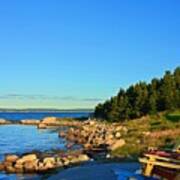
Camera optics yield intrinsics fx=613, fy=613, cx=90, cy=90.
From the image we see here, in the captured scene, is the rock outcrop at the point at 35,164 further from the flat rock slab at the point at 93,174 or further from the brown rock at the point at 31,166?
the flat rock slab at the point at 93,174

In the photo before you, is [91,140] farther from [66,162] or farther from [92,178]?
[92,178]

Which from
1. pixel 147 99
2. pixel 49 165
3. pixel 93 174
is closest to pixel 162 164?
pixel 93 174

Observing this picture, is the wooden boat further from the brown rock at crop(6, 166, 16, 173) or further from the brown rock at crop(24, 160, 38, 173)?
the brown rock at crop(6, 166, 16, 173)

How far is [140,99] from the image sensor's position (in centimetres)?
10288

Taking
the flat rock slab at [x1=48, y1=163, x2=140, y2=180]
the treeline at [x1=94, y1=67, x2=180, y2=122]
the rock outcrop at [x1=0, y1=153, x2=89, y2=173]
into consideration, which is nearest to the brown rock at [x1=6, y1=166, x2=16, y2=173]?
the rock outcrop at [x1=0, y1=153, x2=89, y2=173]

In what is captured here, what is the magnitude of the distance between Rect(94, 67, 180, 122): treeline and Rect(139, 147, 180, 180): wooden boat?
71.4 m

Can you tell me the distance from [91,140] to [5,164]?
24099mm

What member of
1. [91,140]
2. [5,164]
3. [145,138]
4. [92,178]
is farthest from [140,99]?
[92,178]

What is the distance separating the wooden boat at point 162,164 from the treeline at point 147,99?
234 feet

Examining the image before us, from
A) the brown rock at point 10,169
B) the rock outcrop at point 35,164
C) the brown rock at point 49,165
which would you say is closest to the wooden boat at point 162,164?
the rock outcrop at point 35,164

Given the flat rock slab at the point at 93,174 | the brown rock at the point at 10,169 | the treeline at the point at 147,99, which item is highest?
the treeline at the point at 147,99

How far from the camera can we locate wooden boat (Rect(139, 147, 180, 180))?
21984 mm

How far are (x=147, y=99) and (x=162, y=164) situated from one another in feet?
260

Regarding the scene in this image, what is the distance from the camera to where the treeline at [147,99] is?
96750 mm
